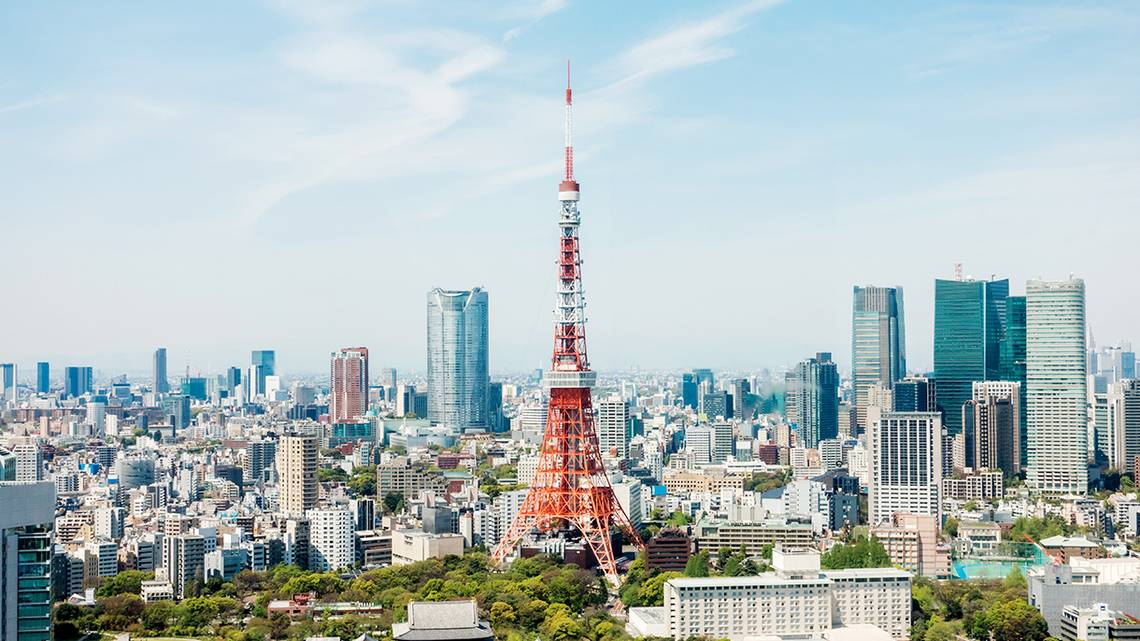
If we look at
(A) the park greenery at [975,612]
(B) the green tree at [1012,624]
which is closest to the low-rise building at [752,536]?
(A) the park greenery at [975,612]

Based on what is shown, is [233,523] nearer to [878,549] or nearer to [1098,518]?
[878,549]

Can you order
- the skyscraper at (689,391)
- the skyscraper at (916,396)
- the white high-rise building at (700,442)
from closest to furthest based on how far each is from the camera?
1. the skyscraper at (916,396)
2. the white high-rise building at (700,442)
3. the skyscraper at (689,391)

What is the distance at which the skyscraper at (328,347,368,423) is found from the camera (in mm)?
51781

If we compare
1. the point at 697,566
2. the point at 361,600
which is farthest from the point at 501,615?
the point at 697,566

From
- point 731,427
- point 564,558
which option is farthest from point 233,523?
point 731,427

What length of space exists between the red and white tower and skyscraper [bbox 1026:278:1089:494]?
1364 centimetres

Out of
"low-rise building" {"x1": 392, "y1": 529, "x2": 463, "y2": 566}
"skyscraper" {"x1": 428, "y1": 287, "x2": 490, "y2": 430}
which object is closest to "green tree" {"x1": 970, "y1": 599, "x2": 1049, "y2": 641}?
"low-rise building" {"x1": 392, "y1": 529, "x2": 463, "y2": 566}

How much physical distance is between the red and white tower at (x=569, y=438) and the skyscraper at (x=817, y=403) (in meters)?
21.9

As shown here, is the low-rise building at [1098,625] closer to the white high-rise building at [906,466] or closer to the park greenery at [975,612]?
the park greenery at [975,612]

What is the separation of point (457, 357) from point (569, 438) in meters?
30.5

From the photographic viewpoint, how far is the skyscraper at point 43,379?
46.1 metres

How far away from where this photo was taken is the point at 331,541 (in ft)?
69.3

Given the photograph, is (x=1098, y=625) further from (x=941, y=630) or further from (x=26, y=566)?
(x=26, y=566)

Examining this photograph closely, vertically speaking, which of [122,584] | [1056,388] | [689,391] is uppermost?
[1056,388]
